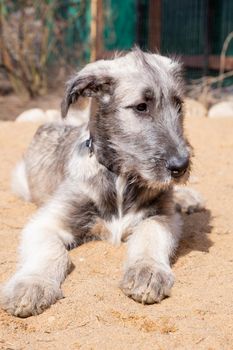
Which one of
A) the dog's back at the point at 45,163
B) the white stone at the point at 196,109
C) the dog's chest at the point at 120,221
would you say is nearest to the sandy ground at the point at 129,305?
the dog's chest at the point at 120,221

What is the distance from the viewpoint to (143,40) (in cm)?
1211

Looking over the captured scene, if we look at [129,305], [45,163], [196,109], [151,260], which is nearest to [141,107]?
[151,260]

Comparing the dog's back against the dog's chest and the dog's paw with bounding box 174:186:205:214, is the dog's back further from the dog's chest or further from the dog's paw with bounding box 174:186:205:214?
the dog's paw with bounding box 174:186:205:214

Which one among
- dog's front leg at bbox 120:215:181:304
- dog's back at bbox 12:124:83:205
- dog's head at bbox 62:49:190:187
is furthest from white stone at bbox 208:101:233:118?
dog's front leg at bbox 120:215:181:304

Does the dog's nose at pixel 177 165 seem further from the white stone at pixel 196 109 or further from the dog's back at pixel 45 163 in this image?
the white stone at pixel 196 109

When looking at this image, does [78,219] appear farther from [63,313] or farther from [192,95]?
[192,95]

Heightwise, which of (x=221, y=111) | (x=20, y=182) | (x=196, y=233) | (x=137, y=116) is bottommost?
(x=221, y=111)

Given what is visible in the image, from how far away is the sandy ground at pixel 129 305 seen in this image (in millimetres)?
2865

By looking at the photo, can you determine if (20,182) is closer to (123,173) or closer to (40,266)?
(123,173)

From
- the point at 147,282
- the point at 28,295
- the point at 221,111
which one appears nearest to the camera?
the point at 28,295

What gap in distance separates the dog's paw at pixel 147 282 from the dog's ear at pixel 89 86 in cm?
124

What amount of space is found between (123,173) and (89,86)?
0.63m

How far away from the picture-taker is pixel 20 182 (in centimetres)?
559

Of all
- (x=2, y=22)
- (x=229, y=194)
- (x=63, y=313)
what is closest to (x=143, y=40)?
(x=2, y=22)
